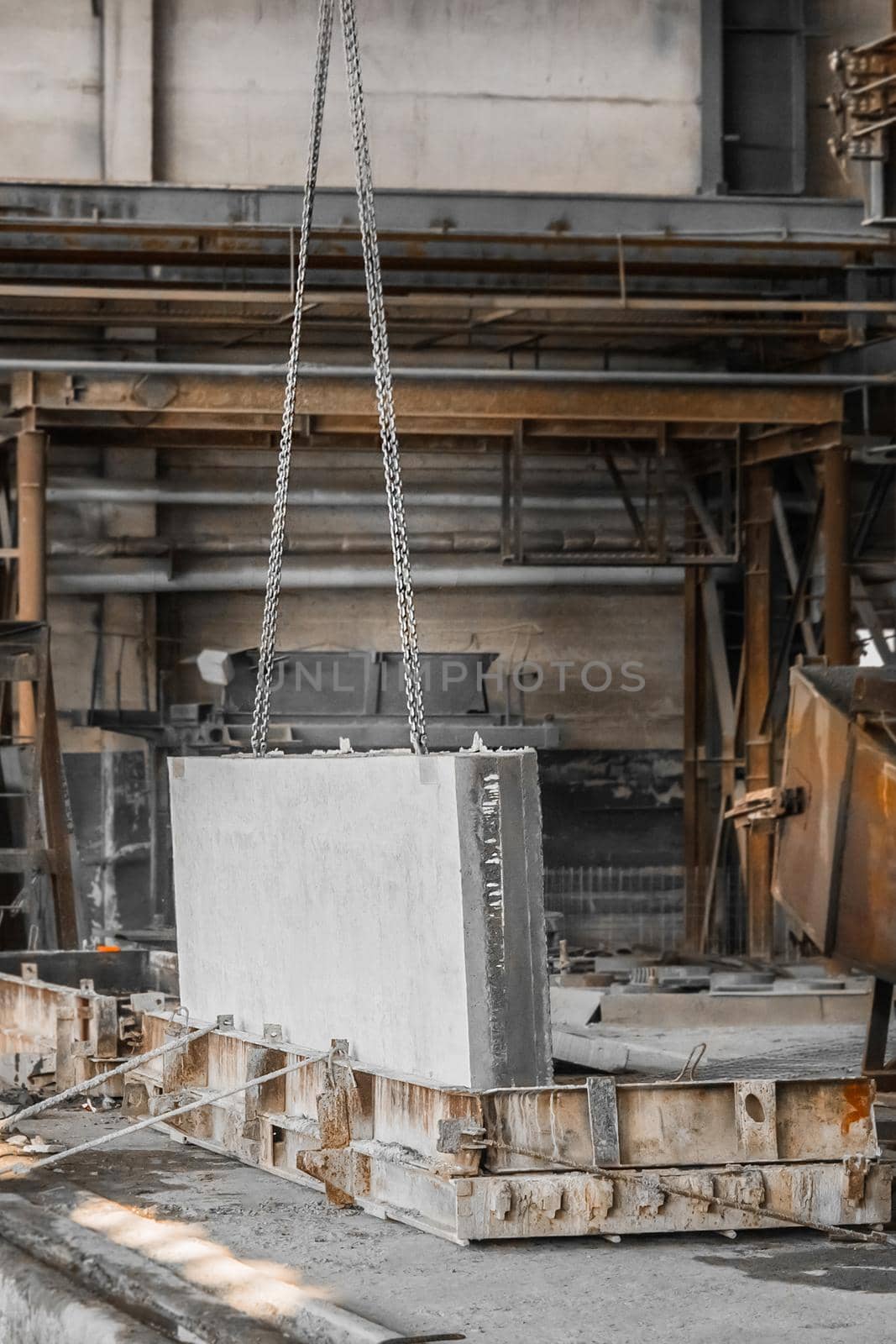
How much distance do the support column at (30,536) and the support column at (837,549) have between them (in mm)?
6256

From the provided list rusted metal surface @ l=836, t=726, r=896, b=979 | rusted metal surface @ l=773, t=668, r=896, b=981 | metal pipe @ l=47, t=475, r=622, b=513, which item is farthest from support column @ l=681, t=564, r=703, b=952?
rusted metal surface @ l=836, t=726, r=896, b=979

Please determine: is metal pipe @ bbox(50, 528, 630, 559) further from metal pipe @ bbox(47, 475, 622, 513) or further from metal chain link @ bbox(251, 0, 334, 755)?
metal chain link @ bbox(251, 0, 334, 755)

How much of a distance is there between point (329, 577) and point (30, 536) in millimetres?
3212

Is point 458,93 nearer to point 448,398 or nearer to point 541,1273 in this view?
point 448,398

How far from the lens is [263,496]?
54.7 ft

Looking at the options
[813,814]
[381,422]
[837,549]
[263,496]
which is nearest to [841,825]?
[813,814]

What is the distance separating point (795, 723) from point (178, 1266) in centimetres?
492

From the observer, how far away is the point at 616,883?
1733cm

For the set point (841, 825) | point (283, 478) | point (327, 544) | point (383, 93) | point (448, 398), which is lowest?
point (841, 825)

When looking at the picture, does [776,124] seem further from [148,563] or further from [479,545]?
[148,563]

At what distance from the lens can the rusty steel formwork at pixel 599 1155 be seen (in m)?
5.38

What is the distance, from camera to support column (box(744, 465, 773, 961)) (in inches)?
627

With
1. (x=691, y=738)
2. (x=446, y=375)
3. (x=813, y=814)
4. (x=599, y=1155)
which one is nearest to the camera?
(x=599, y=1155)

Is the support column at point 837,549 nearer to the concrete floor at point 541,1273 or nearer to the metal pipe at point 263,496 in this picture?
the metal pipe at point 263,496
